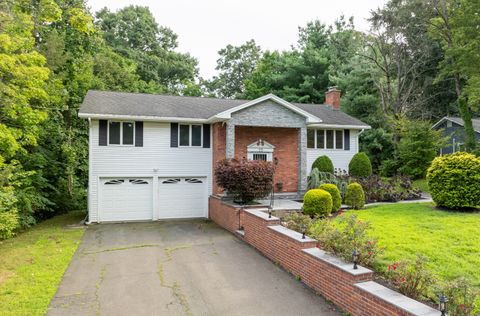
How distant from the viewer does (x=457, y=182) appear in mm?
11273

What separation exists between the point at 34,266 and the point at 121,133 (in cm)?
725

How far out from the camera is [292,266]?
7387mm

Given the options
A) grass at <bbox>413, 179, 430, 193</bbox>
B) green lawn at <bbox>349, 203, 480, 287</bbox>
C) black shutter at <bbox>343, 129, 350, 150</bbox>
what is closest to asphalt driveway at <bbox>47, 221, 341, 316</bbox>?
green lawn at <bbox>349, 203, 480, 287</bbox>

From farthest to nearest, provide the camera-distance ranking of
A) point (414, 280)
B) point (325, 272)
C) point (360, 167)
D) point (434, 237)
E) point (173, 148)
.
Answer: point (360, 167), point (173, 148), point (434, 237), point (325, 272), point (414, 280)

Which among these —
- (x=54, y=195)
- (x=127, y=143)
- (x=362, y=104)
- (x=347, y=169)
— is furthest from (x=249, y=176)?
(x=362, y=104)

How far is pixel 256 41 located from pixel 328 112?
28.6 metres

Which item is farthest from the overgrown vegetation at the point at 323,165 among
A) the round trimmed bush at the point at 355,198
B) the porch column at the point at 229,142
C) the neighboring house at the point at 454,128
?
the neighboring house at the point at 454,128

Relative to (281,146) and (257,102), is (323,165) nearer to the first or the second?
(281,146)

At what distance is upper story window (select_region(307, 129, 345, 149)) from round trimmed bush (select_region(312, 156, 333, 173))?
993mm

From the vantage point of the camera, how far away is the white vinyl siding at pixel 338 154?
663 inches

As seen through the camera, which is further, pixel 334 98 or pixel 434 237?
pixel 334 98

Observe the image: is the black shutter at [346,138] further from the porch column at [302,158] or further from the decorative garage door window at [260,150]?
the decorative garage door window at [260,150]

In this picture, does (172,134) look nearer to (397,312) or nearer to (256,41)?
(397,312)

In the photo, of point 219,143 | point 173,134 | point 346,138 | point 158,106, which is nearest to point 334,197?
point 219,143
